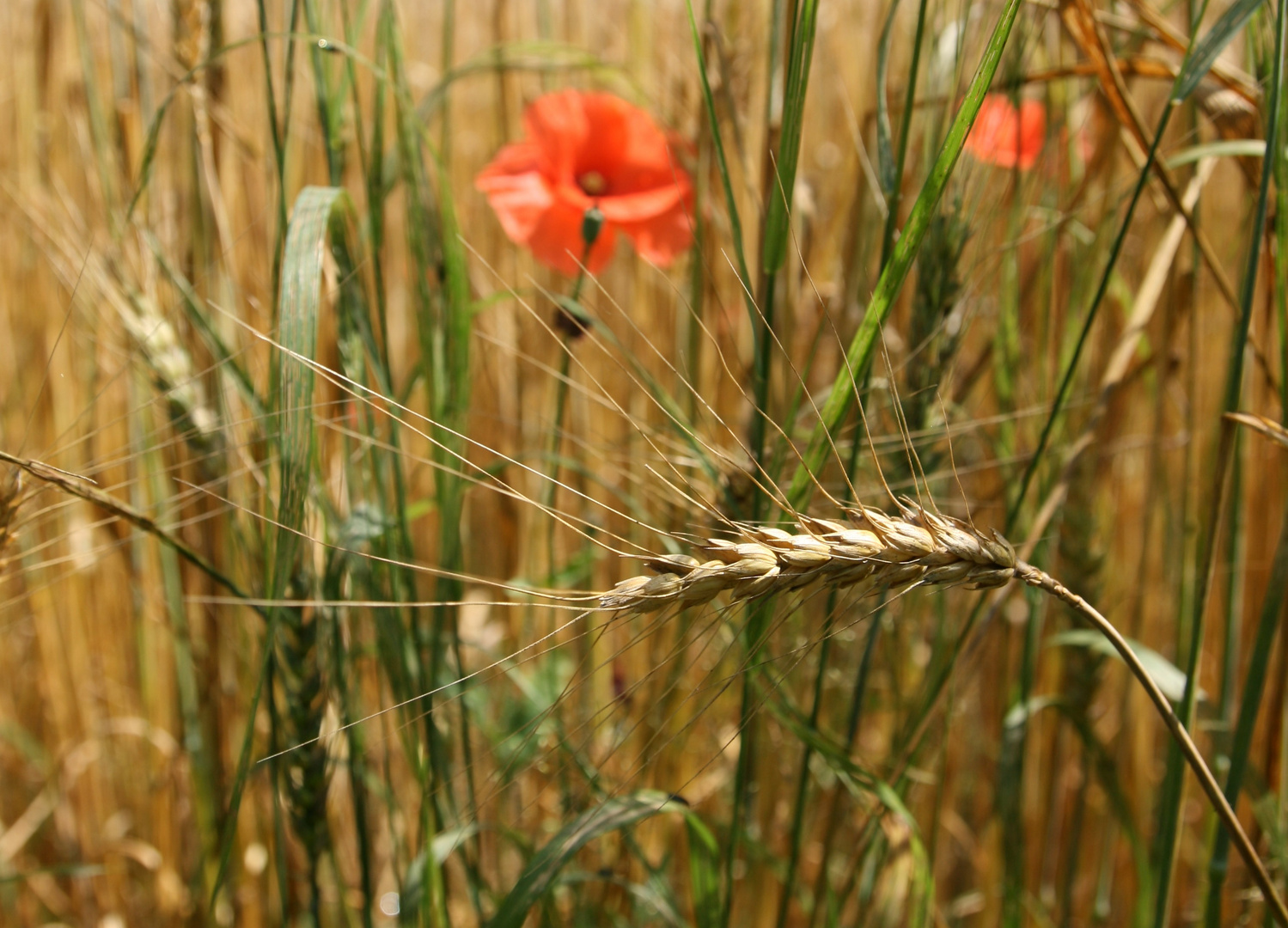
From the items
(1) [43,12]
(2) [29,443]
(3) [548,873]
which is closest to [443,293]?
(3) [548,873]

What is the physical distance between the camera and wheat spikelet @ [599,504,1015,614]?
1.19ft

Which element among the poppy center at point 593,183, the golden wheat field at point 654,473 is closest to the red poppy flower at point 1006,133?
the golden wheat field at point 654,473

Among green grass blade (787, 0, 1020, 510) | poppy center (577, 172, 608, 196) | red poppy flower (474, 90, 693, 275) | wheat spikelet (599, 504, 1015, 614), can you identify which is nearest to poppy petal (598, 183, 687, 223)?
red poppy flower (474, 90, 693, 275)

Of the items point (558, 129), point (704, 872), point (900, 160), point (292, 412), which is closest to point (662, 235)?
point (558, 129)

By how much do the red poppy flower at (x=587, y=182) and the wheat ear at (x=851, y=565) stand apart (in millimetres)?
310

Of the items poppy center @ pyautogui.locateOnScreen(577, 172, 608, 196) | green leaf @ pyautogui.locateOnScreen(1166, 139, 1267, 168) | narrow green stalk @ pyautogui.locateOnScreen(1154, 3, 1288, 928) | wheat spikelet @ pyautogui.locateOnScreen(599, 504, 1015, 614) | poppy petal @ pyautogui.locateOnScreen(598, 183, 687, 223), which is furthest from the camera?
poppy center @ pyautogui.locateOnScreen(577, 172, 608, 196)

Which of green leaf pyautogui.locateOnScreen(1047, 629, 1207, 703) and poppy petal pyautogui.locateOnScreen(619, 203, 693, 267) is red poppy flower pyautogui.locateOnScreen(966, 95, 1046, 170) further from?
green leaf pyautogui.locateOnScreen(1047, 629, 1207, 703)

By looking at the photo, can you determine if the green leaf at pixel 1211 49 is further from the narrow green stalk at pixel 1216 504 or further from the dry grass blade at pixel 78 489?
the dry grass blade at pixel 78 489

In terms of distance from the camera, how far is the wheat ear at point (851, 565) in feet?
1.20

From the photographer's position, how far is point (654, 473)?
0.38m

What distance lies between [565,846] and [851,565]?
0.86ft

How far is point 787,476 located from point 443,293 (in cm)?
28

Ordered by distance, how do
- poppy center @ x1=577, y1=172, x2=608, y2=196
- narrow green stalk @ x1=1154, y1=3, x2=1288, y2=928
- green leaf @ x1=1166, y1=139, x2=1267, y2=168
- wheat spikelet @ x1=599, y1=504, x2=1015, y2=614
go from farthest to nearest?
poppy center @ x1=577, y1=172, x2=608, y2=196
green leaf @ x1=1166, y1=139, x2=1267, y2=168
narrow green stalk @ x1=1154, y1=3, x2=1288, y2=928
wheat spikelet @ x1=599, y1=504, x2=1015, y2=614

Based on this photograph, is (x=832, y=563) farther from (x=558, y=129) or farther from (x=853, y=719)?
(x=558, y=129)
